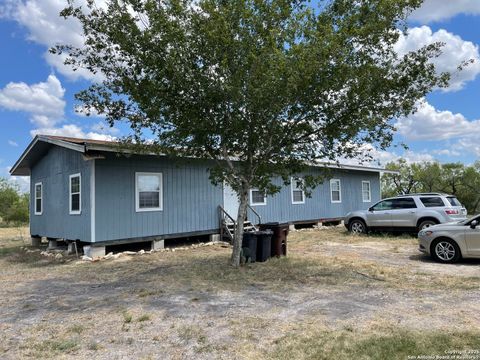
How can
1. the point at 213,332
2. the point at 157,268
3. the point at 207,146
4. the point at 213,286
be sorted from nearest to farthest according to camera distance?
the point at 213,332 → the point at 213,286 → the point at 207,146 → the point at 157,268

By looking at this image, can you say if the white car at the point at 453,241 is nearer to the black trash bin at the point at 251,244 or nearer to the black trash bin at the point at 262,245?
the black trash bin at the point at 262,245

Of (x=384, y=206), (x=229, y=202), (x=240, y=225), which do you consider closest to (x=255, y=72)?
(x=240, y=225)

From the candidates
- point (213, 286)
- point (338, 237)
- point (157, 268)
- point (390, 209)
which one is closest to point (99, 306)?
point (213, 286)

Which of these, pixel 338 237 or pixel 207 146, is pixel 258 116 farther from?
pixel 338 237

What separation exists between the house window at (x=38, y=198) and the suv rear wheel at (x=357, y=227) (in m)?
12.2

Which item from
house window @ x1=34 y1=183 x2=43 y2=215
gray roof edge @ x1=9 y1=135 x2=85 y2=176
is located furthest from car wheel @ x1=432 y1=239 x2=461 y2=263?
house window @ x1=34 y1=183 x2=43 y2=215

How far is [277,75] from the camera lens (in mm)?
7156

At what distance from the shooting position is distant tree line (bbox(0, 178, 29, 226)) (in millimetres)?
29562

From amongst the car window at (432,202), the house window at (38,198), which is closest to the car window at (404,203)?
the car window at (432,202)

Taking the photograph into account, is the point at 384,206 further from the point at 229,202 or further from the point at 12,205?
the point at 12,205

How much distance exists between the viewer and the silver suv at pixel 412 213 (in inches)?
583

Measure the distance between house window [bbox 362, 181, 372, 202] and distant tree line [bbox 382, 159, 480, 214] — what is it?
14.2 m

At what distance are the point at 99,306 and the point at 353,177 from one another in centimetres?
1794

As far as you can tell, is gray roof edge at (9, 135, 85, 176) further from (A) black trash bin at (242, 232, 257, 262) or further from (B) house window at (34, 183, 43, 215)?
(A) black trash bin at (242, 232, 257, 262)
